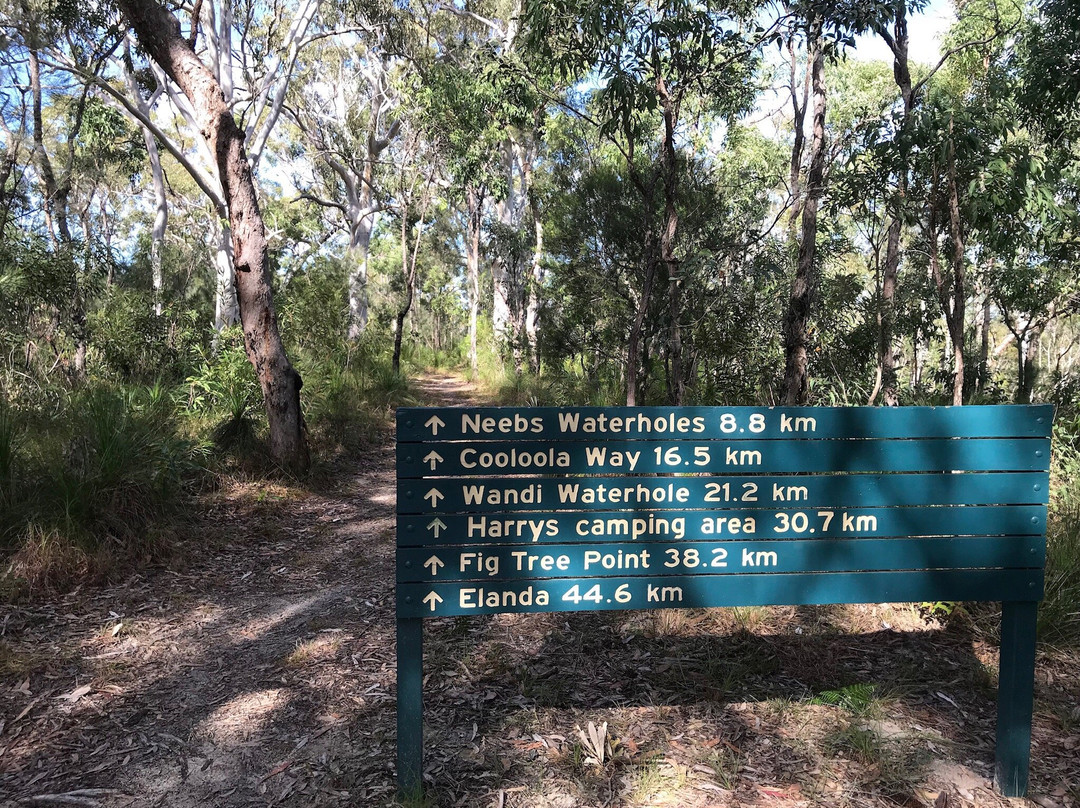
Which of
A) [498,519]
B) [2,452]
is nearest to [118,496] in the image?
[2,452]

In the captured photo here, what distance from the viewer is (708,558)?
2660mm

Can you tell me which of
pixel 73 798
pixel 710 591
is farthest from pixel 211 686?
pixel 710 591

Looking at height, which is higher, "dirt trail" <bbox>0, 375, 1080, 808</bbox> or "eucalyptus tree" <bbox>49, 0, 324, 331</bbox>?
→ "eucalyptus tree" <bbox>49, 0, 324, 331</bbox>

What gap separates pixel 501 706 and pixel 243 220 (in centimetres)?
542

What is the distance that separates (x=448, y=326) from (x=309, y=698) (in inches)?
1753

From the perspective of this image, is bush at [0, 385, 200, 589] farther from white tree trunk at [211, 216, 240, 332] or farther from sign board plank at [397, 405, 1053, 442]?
white tree trunk at [211, 216, 240, 332]

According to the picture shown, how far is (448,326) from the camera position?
1855 inches

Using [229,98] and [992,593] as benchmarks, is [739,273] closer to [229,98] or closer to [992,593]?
[992,593]

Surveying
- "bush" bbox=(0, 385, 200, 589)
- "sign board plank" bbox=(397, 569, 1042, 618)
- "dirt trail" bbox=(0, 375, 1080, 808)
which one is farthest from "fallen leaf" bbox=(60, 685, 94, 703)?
"sign board plank" bbox=(397, 569, 1042, 618)

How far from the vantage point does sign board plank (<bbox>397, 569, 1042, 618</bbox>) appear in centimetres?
256

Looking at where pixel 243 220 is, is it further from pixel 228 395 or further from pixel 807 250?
pixel 807 250

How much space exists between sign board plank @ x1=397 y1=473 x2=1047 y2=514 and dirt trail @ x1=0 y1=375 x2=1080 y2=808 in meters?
1.06

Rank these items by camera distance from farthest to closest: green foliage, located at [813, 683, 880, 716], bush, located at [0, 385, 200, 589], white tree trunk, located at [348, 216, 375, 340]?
white tree trunk, located at [348, 216, 375, 340] → bush, located at [0, 385, 200, 589] → green foliage, located at [813, 683, 880, 716]

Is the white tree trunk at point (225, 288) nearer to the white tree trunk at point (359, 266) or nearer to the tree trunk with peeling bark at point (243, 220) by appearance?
the tree trunk with peeling bark at point (243, 220)
